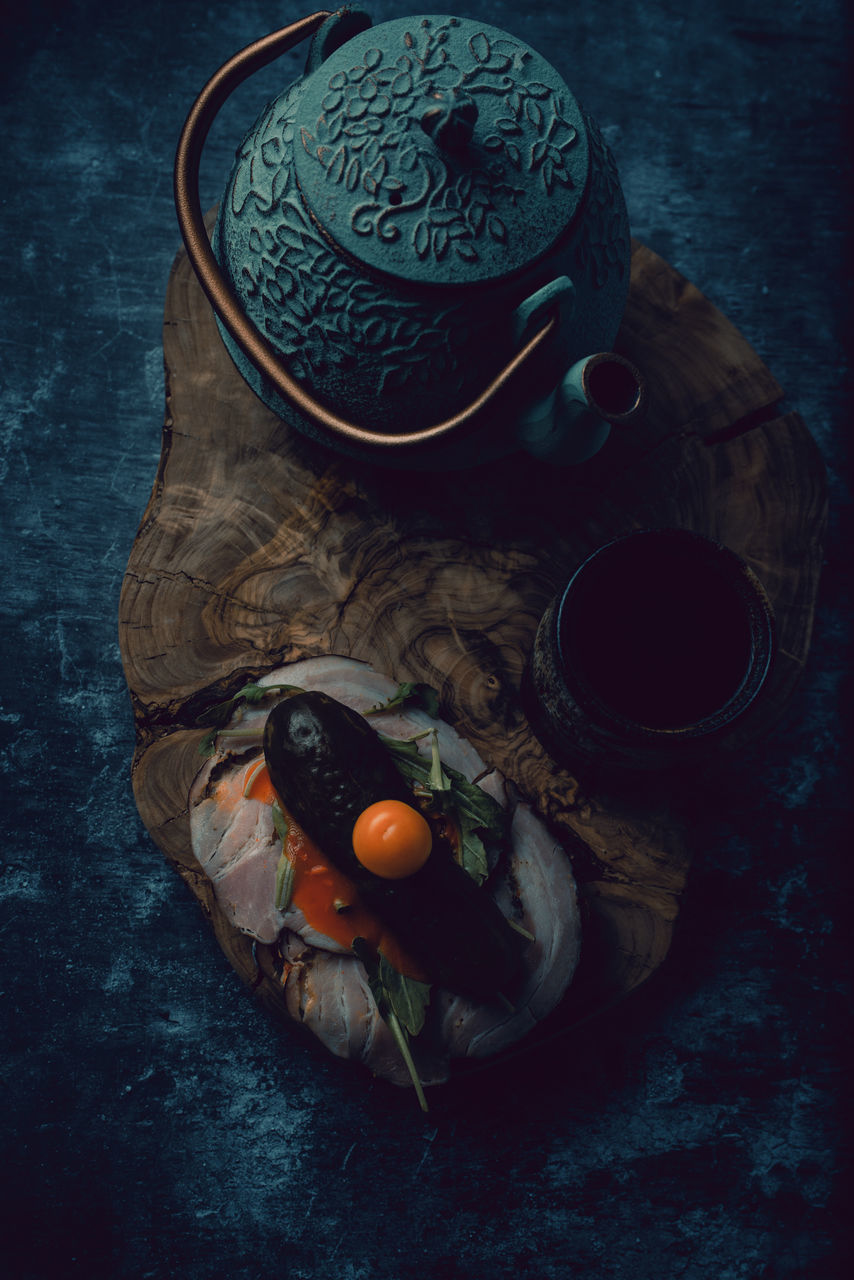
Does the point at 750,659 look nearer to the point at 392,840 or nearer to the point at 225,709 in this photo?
the point at 392,840

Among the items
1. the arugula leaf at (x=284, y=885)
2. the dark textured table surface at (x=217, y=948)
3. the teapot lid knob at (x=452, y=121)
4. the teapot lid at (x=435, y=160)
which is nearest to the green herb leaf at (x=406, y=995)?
the arugula leaf at (x=284, y=885)

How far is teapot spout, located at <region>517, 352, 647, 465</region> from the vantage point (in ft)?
3.09

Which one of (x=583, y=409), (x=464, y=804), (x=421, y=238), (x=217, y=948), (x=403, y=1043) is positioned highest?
(x=421, y=238)

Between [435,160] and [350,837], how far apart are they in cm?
85

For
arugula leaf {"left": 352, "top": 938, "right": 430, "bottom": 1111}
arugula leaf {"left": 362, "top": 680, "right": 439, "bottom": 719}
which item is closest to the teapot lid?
arugula leaf {"left": 362, "top": 680, "right": 439, "bottom": 719}

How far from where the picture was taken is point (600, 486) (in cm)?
132

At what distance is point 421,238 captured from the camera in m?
0.93

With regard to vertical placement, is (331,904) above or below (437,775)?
below

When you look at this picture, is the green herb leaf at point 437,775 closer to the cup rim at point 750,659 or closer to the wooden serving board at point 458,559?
the wooden serving board at point 458,559

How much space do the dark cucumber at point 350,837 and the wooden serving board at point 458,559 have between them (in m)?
0.17

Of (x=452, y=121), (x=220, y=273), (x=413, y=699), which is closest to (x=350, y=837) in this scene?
(x=413, y=699)

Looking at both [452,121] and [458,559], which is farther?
[458,559]

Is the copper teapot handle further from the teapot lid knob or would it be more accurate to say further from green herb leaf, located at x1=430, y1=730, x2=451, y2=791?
green herb leaf, located at x1=430, y1=730, x2=451, y2=791

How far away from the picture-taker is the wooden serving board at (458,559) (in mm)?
1278
